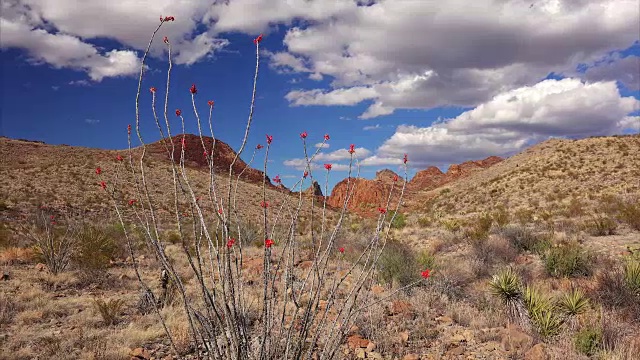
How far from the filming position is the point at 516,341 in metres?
5.24

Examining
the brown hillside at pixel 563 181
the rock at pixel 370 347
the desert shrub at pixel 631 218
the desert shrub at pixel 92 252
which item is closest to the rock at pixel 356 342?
the rock at pixel 370 347

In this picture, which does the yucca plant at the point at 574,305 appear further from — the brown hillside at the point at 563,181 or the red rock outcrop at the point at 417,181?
the red rock outcrop at the point at 417,181

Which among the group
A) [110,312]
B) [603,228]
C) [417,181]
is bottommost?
[110,312]

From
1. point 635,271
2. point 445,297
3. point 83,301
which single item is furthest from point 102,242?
point 635,271

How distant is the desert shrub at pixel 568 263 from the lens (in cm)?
906

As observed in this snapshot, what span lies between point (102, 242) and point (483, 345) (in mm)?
10260

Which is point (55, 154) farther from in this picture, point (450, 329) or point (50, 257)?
point (450, 329)

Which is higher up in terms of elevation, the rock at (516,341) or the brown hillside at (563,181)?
the brown hillside at (563,181)

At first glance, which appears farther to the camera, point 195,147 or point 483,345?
point 195,147

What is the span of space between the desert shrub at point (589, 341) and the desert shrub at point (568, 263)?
444 centimetres

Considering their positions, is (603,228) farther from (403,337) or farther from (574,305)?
(403,337)

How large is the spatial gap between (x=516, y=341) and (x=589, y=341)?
80cm

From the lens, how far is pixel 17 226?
1884 cm

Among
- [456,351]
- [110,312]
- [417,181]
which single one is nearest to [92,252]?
[110,312]
